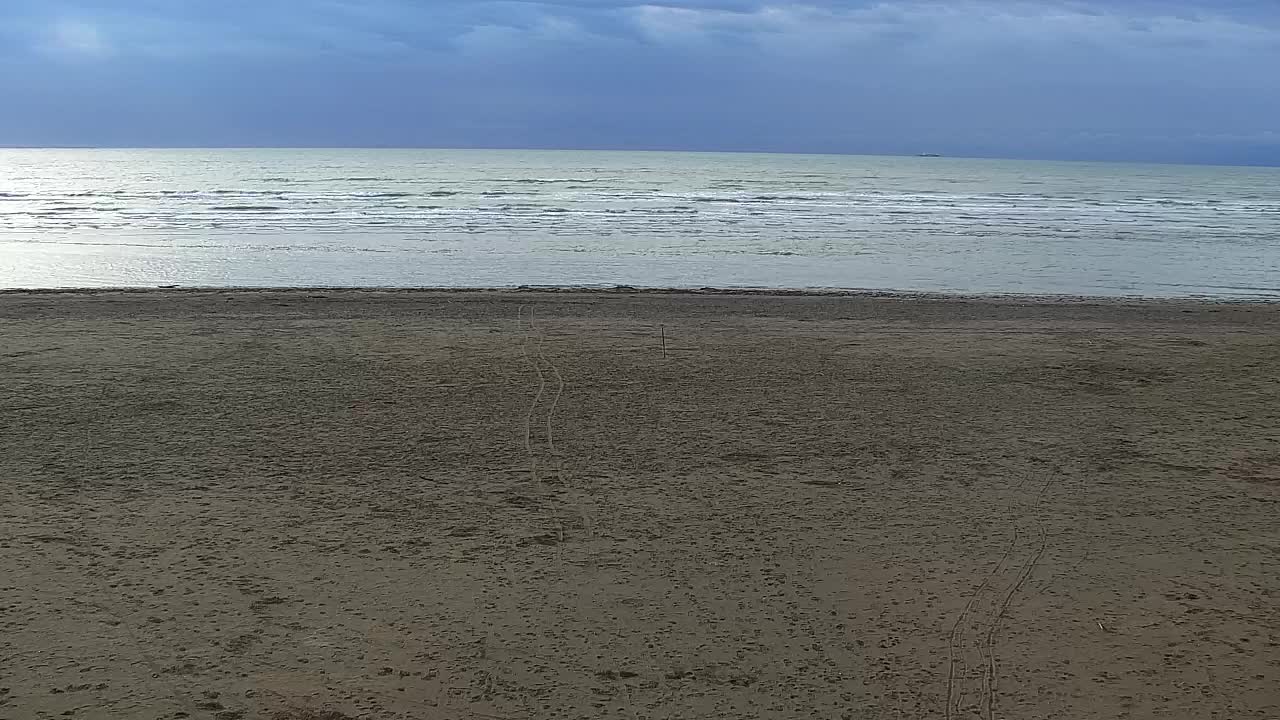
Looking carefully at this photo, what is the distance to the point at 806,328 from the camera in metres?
10.4

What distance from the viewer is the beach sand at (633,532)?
11.0 ft

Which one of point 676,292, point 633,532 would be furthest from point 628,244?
point 633,532

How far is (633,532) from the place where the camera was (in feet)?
15.4

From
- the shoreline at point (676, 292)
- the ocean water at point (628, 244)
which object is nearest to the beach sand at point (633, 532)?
the shoreline at point (676, 292)

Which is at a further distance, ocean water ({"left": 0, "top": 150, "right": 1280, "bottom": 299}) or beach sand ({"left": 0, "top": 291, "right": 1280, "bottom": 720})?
ocean water ({"left": 0, "top": 150, "right": 1280, "bottom": 299})

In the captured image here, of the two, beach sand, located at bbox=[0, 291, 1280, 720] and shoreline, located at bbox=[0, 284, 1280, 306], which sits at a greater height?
shoreline, located at bbox=[0, 284, 1280, 306]

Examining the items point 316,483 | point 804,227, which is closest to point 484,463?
point 316,483

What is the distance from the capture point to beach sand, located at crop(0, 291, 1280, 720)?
3.36 metres

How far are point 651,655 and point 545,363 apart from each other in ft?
16.9

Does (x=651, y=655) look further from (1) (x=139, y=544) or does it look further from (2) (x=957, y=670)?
(1) (x=139, y=544)

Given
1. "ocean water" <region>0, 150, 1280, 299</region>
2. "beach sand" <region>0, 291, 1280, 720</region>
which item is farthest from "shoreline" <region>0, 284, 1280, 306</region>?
"beach sand" <region>0, 291, 1280, 720</region>

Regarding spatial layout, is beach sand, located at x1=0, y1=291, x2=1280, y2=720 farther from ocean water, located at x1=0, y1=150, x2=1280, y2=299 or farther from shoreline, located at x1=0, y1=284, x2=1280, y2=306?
ocean water, located at x1=0, y1=150, x2=1280, y2=299

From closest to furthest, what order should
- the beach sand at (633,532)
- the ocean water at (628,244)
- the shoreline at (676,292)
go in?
the beach sand at (633,532)
the shoreline at (676,292)
the ocean water at (628,244)

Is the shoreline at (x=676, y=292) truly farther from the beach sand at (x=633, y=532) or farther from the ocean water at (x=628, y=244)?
the beach sand at (x=633, y=532)
